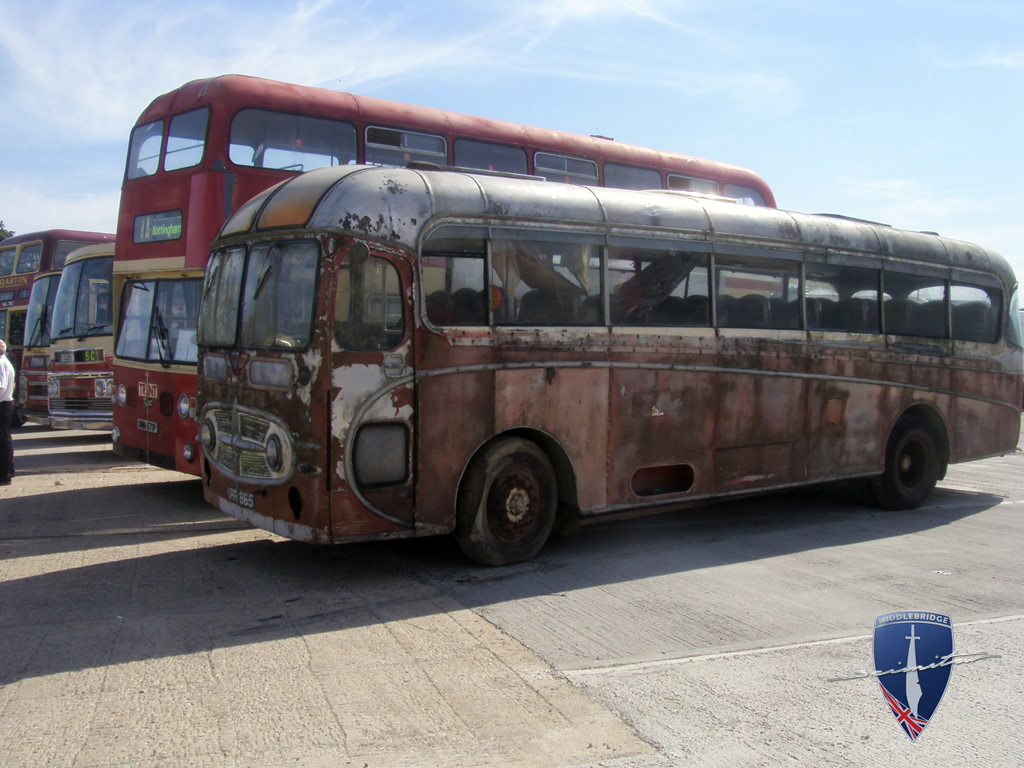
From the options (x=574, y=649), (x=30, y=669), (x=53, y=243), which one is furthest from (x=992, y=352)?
(x=53, y=243)

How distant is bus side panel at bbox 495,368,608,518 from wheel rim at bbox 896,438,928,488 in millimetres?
4712

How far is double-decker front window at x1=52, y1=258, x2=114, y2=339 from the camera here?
1479 cm

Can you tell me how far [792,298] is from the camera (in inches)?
361

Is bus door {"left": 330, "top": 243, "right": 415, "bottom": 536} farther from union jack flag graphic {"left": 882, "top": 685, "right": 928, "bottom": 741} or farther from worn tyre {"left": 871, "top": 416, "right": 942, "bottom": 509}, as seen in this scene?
Answer: worn tyre {"left": 871, "top": 416, "right": 942, "bottom": 509}

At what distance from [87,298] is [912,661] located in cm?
1414

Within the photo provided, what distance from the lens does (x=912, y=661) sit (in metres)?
3.98

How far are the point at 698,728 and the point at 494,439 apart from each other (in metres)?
3.26

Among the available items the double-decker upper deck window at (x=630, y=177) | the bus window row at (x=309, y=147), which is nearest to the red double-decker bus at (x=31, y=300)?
the bus window row at (x=309, y=147)

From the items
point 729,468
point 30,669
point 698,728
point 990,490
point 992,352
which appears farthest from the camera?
point 990,490

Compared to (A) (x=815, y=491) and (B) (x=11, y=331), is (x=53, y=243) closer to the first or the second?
(B) (x=11, y=331)

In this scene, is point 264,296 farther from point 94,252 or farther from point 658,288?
point 94,252

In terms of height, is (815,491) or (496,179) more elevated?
(496,179)

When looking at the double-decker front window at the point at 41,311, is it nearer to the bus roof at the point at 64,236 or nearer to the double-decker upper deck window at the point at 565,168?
the bus roof at the point at 64,236

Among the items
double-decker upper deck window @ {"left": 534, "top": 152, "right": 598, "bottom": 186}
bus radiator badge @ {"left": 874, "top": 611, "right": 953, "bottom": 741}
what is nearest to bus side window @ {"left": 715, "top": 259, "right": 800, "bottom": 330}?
double-decker upper deck window @ {"left": 534, "top": 152, "right": 598, "bottom": 186}
